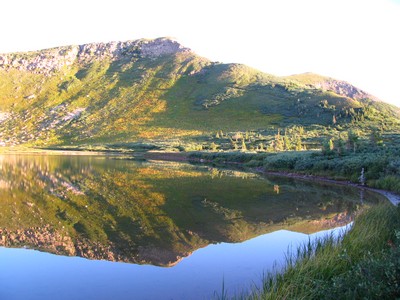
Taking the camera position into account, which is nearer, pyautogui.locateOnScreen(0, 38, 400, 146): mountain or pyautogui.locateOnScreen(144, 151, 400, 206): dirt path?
pyautogui.locateOnScreen(144, 151, 400, 206): dirt path

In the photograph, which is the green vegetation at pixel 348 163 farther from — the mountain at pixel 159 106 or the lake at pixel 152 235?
the mountain at pixel 159 106

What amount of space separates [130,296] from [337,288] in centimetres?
548

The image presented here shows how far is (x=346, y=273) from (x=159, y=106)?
534 feet

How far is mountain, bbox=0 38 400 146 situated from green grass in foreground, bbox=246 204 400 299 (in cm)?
10785

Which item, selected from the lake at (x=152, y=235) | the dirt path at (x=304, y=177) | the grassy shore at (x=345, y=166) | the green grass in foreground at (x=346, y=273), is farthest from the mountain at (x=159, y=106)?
the green grass in foreground at (x=346, y=273)

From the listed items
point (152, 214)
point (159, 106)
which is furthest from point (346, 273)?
point (159, 106)

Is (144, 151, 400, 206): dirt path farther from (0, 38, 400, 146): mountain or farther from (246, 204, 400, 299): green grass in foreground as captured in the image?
(0, 38, 400, 146): mountain

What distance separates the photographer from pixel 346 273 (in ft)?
26.4

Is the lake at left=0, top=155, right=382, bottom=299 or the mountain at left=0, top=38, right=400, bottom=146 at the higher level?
the mountain at left=0, top=38, right=400, bottom=146

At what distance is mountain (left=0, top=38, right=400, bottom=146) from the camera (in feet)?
429

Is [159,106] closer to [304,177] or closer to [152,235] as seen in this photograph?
[304,177]

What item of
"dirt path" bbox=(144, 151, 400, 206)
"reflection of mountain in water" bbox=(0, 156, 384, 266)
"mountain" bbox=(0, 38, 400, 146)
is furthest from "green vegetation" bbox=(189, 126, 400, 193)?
"mountain" bbox=(0, 38, 400, 146)

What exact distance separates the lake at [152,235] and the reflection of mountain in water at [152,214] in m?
0.05

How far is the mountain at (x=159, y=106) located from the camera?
13088 cm
